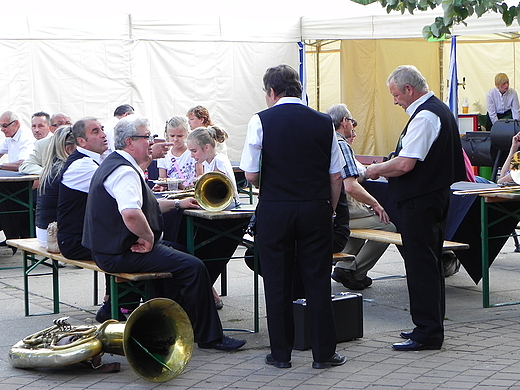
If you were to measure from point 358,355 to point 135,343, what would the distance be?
140 cm

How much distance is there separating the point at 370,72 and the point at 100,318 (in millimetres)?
13582

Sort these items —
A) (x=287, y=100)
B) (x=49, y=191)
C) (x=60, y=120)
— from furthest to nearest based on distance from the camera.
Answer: (x=60, y=120) < (x=49, y=191) < (x=287, y=100)

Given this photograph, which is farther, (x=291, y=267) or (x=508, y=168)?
(x=508, y=168)

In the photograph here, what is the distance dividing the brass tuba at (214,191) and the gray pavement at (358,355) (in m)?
0.91

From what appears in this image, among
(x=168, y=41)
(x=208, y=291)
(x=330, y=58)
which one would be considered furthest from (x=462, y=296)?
(x=330, y=58)

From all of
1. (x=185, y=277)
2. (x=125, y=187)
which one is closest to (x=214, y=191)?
→ (x=185, y=277)

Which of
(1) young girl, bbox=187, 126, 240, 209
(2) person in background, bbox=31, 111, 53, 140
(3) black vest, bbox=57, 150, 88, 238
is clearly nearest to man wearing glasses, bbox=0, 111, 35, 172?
(2) person in background, bbox=31, 111, 53, 140

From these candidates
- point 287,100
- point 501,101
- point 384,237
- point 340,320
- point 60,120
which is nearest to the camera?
point 287,100

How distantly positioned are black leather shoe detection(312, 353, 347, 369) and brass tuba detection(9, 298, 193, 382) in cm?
75

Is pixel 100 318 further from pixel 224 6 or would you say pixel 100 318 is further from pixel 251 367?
pixel 224 6

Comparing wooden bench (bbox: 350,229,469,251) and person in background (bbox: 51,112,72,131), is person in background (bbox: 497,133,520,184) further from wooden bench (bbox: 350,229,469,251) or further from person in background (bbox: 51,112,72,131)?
person in background (bbox: 51,112,72,131)

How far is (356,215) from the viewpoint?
7.27 metres

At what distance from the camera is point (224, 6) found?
51.1 feet

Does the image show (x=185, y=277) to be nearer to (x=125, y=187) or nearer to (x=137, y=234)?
(x=137, y=234)
